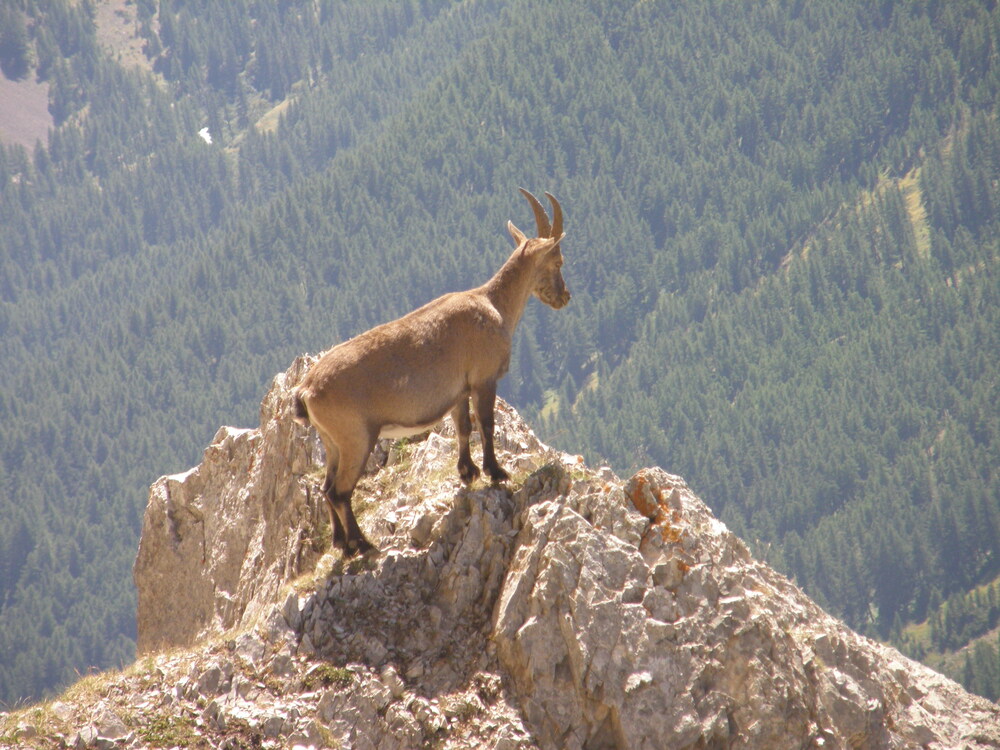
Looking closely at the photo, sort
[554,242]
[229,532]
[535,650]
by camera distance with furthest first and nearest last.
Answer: [229,532] < [554,242] < [535,650]

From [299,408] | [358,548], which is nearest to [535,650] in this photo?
[358,548]

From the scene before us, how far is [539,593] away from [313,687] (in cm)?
282

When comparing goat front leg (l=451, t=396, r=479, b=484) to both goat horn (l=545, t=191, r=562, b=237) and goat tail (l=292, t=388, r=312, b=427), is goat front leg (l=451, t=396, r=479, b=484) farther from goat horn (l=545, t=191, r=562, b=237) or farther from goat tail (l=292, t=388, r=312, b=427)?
goat horn (l=545, t=191, r=562, b=237)

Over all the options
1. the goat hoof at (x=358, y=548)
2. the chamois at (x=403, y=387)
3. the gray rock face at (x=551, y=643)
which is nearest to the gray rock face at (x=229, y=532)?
the gray rock face at (x=551, y=643)

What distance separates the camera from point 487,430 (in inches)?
630

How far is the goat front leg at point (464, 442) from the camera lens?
16.0 metres

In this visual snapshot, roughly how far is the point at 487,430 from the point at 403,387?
1.51 m

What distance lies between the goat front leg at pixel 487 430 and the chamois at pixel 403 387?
0.04ft

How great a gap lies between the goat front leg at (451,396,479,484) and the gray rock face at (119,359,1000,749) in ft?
0.89

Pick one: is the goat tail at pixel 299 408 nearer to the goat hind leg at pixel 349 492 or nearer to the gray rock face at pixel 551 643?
the goat hind leg at pixel 349 492

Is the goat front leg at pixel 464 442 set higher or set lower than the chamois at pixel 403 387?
lower

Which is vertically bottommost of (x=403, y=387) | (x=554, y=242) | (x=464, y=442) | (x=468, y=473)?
(x=468, y=473)

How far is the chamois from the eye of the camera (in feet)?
48.6

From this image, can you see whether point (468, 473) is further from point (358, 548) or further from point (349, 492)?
point (358, 548)
